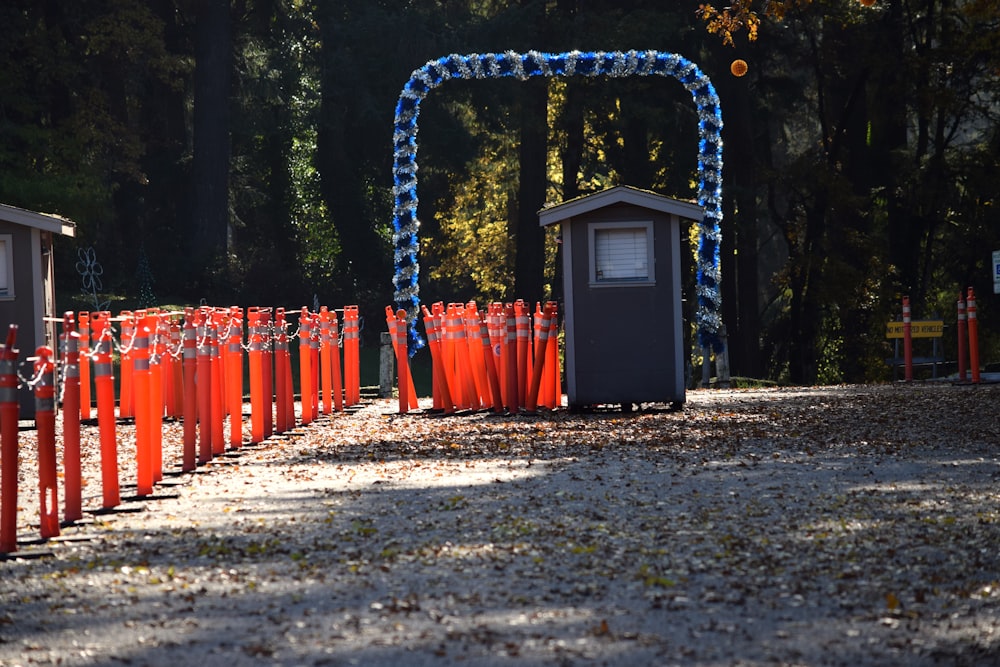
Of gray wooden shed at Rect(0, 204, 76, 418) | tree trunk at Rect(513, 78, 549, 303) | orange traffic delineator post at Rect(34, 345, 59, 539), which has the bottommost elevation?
orange traffic delineator post at Rect(34, 345, 59, 539)

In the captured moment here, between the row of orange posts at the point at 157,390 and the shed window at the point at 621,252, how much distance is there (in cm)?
359

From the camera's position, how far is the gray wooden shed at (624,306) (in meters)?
21.2

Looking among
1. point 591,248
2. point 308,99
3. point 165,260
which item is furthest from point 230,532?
point 308,99

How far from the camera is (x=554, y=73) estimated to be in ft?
111

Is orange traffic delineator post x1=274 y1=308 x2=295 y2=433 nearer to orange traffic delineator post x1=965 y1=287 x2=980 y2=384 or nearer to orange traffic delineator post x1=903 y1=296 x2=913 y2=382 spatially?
orange traffic delineator post x1=965 y1=287 x2=980 y2=384

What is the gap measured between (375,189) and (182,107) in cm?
667

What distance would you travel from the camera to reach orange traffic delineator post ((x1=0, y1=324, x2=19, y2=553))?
9828 millimetres

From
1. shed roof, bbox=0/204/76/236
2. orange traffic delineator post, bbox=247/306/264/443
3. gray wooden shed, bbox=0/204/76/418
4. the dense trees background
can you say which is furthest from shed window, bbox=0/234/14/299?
the dense trees background

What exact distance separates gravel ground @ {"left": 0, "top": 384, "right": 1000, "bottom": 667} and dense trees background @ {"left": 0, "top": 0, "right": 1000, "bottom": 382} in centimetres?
2093

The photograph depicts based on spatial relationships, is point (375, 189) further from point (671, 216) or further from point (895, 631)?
point (895, 631)

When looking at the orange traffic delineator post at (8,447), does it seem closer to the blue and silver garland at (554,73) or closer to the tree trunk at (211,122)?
the blue and silver garland at (554,73)

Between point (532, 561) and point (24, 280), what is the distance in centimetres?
1399

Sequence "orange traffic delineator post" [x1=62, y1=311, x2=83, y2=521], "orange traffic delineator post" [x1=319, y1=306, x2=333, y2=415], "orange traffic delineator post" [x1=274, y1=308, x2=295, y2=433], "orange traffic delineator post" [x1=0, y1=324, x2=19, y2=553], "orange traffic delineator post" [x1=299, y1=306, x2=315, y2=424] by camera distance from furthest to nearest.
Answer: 1. "orange traffic delineator post" [x1=319, y1=306, x2=333, y2=415]
2. "orange traffic delineator post" [x1=299, y1=306, x2=315, y2=424]
3. "orange traffic delineator post" [x1=274, y1=308, x2=295, y2=433]
4. "orange traffic delineator post" [x1=62, y1=311, x2=83, y2=521]
5. "orange traffic delineator post" [x1=0, y1=324, x2=19, y2=553]

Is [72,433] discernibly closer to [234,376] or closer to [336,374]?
[234,376]
